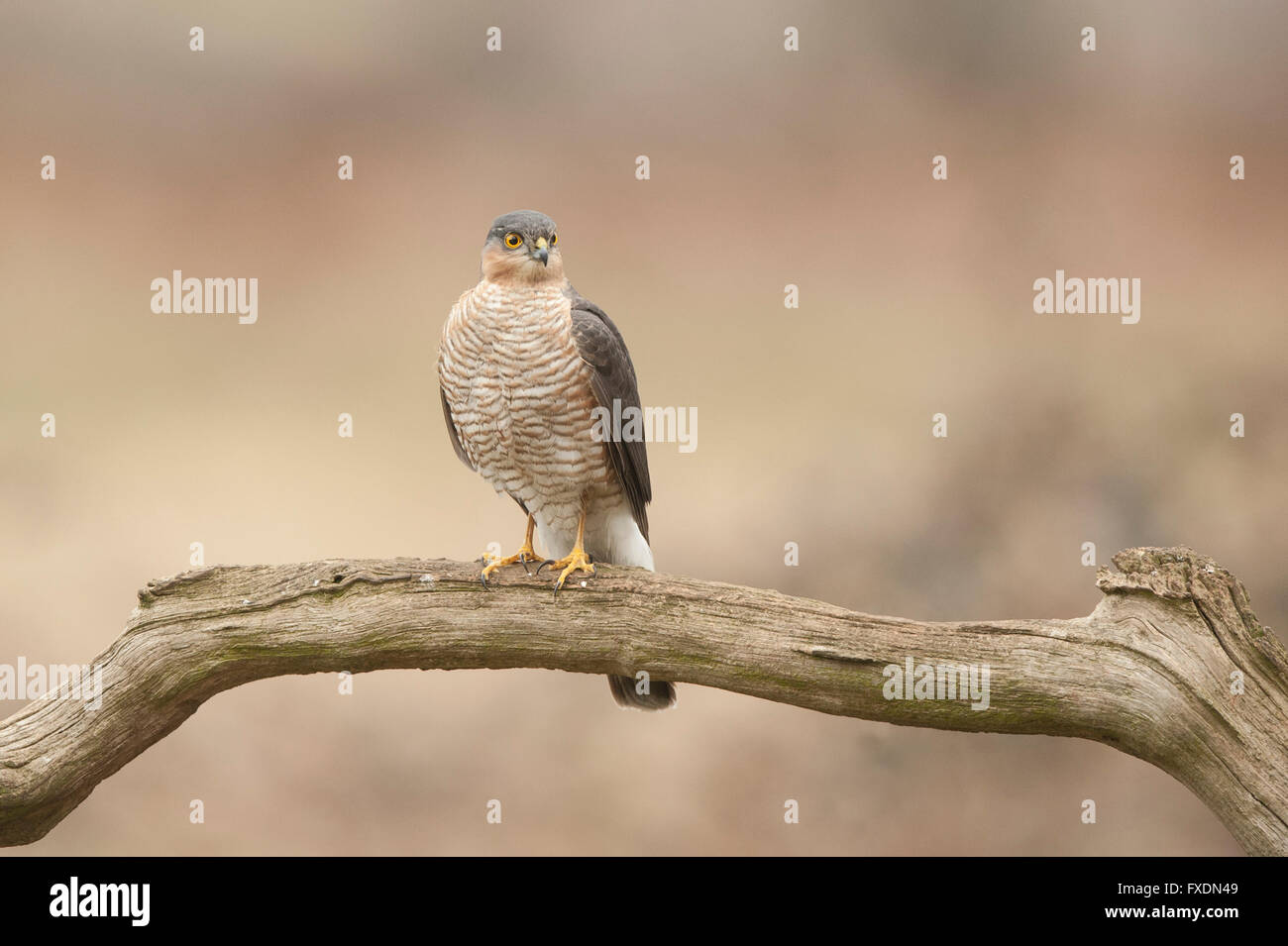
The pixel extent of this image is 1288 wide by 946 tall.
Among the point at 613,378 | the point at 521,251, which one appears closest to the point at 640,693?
the point at 613,378

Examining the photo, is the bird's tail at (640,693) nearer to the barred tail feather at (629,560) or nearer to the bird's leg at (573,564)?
the barred tail feather at (629,560)

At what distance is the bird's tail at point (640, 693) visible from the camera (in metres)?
3.96

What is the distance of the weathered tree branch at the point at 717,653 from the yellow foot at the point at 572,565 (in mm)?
61

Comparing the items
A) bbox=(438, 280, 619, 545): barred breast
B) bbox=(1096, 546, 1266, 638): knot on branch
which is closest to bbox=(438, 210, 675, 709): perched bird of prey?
bbox=(438, 280, 619, 545): barred breast

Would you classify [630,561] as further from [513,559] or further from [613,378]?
[613,378]

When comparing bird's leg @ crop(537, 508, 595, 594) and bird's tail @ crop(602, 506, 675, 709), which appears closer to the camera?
bird's leg @ crop(537, 508, 595, 594)

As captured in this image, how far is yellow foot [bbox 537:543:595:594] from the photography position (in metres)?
3.59

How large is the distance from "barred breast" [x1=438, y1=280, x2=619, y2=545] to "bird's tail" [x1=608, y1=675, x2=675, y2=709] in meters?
0.72

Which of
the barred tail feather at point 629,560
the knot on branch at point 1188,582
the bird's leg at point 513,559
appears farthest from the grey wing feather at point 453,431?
the knot on branch at point 1188,582

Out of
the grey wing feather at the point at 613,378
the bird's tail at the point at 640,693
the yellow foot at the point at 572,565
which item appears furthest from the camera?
the bird's tail at the point at 640,693

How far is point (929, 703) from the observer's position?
3271mm

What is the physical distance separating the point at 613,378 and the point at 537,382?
0.28 metres

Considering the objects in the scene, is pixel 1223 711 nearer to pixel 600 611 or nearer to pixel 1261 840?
pixel 1261 840

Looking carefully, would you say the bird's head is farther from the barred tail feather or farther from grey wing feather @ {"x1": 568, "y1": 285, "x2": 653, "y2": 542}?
the barred tail feather
